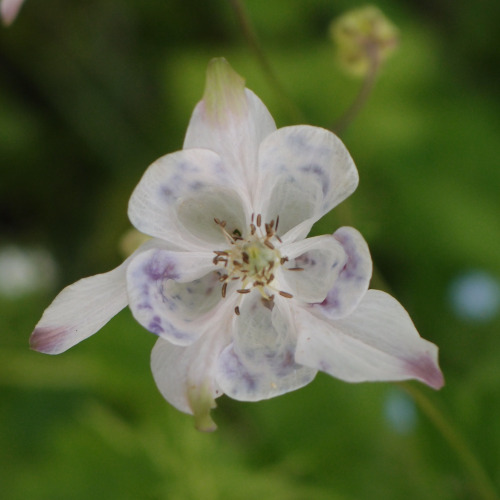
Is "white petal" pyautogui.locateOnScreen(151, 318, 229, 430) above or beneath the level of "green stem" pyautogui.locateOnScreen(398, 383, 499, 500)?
above

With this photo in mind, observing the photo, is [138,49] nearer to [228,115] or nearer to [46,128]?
[46,128]

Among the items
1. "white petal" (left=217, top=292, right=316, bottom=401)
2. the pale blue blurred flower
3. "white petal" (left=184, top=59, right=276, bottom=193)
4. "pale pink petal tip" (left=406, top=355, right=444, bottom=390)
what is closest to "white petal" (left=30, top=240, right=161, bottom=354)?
"white petal" (left=217, top=292, right=316, bottom=401)

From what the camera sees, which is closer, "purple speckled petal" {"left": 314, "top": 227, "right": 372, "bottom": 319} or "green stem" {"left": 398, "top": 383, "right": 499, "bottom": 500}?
"purple speckled petal" {"left": 314, "top": 227, "right": 372, "bottom": 319}

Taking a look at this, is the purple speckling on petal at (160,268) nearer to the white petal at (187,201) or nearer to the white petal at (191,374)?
the white petal at (187,201)

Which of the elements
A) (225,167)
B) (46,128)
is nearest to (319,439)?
(225,167)

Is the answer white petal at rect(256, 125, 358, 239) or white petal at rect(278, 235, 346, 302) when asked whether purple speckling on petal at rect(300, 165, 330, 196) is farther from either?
white petal at rect(278, 235, 346, 302)

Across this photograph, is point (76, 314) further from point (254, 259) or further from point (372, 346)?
point (372, 346)

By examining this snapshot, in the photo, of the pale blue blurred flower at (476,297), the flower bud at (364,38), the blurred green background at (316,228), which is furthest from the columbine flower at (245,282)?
the pale blue blurred flower at (476,297)
